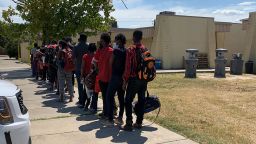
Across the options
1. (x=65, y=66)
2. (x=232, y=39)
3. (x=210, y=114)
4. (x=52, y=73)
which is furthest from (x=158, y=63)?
(x=210, y=114)

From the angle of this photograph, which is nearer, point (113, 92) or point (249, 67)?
point (113, 92)

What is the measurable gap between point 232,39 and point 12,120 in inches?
1058

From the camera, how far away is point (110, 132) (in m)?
7.21

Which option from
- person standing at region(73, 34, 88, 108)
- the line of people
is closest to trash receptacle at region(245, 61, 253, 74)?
the line of people

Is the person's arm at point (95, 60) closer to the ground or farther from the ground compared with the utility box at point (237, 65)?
farther from the ground

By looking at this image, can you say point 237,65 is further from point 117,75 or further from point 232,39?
point 117,75

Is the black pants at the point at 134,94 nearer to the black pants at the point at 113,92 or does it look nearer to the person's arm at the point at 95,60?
the black pants at the point at 113,92

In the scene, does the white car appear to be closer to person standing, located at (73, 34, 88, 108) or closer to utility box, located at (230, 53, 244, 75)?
person standing, located at (73, 34, 88, 108)

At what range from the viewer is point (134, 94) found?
7195 mm

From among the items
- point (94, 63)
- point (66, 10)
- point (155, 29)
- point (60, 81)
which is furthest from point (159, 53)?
point (94, 63)

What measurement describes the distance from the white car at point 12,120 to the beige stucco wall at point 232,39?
26293 mm

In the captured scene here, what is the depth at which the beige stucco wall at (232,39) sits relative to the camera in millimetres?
29312

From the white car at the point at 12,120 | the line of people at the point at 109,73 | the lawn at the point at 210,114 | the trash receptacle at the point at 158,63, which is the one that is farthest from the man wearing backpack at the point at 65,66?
the trash receptacle at the point at 158,63

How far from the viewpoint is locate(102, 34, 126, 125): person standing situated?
7.31 m
